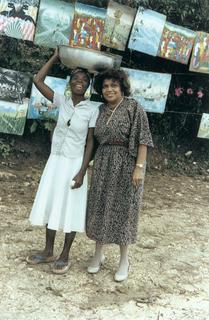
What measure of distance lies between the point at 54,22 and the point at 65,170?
9.37ft

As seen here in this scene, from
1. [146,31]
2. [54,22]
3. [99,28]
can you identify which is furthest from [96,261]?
[146,31]

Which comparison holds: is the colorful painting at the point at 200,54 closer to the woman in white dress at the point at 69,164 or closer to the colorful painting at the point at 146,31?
the colorful painting at the point at 146,31

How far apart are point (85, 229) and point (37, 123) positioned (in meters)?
3.23

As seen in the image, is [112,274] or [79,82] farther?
[112,274]

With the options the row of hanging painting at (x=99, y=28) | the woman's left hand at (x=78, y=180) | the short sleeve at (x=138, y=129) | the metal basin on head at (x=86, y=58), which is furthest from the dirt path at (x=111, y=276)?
the row of hanging painting at (x=99, y=28)

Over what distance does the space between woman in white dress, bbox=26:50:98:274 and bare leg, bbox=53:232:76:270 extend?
12 centimetres

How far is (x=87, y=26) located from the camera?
5879mm

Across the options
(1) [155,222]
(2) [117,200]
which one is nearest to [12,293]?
(2) [117,200]

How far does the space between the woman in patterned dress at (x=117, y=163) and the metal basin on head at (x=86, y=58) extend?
71 millimetres

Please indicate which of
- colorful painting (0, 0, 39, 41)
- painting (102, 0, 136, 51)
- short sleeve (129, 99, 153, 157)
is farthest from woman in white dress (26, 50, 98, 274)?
painting (102, 0, 136, 51)

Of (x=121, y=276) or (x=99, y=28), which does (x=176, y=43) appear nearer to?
(x=99, y=28)

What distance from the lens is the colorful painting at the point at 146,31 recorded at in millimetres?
6297

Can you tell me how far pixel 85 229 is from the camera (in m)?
3.63

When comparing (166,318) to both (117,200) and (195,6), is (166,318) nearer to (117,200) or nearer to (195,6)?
(117,200)
